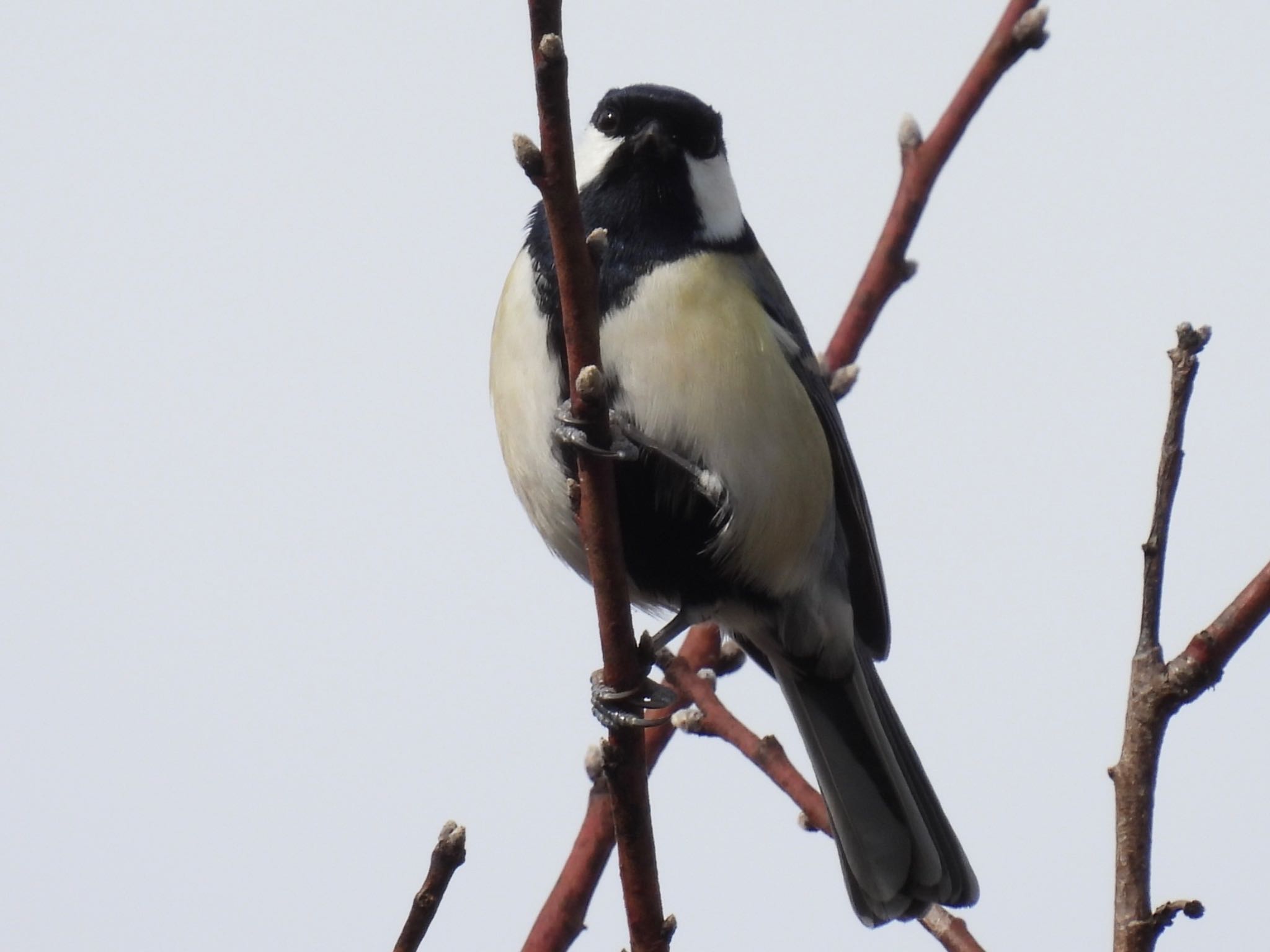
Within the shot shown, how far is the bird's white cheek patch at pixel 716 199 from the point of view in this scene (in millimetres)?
3676

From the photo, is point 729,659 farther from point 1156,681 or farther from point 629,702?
point 1156,681

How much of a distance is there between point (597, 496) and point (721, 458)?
0.97 m

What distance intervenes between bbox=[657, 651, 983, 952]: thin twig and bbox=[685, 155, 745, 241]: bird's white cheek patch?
1.11 meters

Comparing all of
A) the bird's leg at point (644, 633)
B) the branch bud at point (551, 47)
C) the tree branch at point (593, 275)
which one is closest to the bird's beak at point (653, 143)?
the tree branch at point (593, 275)


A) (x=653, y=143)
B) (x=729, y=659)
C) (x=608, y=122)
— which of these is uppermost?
(x=608, y=122)

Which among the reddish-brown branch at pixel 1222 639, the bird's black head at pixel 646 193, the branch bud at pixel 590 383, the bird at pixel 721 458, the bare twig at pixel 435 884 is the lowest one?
the bare twig at pixel 435 884

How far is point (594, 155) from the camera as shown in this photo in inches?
149

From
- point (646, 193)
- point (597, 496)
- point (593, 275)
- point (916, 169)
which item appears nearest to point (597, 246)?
point (593, 275)

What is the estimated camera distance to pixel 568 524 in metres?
3.59

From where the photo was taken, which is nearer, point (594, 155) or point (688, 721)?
point (688, 721)

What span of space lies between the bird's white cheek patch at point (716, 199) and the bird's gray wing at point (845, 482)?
0.10 metres

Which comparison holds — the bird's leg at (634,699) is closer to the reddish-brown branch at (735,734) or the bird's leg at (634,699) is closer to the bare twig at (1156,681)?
the reddish-brown branch at (735,734)

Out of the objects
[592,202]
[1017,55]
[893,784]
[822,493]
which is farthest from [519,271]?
[893,784]

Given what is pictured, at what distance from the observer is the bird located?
333 cm
